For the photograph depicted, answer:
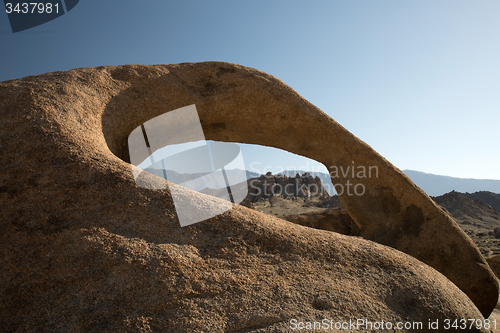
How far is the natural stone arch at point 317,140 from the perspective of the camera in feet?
11.0

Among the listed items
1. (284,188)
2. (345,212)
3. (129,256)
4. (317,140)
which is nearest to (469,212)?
(284,188)

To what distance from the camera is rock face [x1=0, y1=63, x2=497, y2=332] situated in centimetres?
127

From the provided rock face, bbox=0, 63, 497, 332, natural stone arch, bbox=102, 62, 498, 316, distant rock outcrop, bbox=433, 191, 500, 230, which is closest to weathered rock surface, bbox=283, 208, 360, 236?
natural stone arch, bbox=102, 62, 498, 316

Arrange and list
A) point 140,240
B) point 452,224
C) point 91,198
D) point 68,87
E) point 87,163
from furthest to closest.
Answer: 1. point 452,224
2. point 68,87
3. point 87,163
4. point 91,198
5. point 140,240

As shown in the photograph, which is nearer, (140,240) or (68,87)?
(140,240)

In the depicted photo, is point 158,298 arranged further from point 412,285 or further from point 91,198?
point 412,285

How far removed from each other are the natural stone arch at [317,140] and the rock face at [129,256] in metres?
0.92

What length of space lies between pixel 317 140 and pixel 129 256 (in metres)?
3.25

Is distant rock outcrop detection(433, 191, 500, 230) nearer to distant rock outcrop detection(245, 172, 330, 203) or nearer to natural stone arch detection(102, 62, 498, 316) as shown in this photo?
distant rock outcrop detection(245, 172, 330, 203)

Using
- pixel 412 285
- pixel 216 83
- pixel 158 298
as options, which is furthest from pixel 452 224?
pixel 158 298

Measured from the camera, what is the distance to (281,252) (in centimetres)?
175

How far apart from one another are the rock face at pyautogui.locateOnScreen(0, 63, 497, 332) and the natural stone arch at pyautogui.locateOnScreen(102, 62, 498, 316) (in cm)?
92

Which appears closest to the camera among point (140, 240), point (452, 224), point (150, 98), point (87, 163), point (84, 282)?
point (84, 282)

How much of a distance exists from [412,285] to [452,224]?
2.56m
